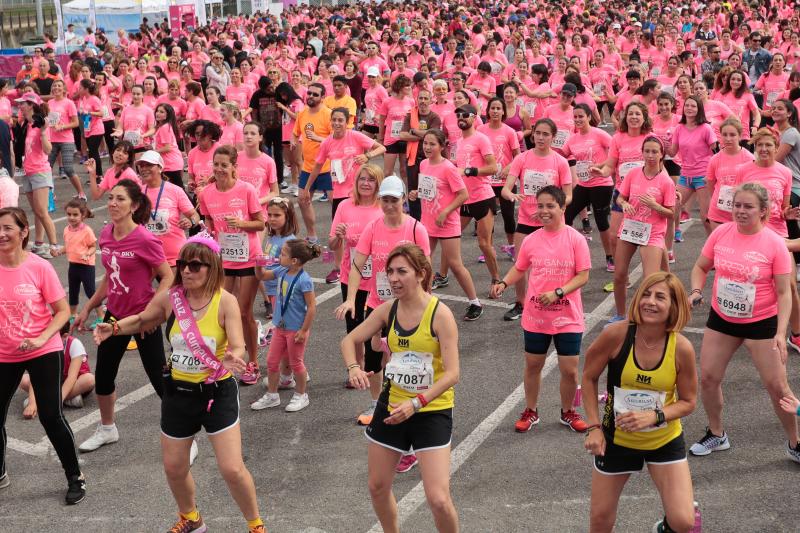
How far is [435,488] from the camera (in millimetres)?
5004

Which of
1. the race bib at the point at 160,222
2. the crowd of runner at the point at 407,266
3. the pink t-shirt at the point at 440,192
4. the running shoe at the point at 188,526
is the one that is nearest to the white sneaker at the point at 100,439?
the crowd of runner at the point at 407,266

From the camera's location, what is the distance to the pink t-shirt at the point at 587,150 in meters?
10.5

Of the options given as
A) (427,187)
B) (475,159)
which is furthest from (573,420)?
(475,159)

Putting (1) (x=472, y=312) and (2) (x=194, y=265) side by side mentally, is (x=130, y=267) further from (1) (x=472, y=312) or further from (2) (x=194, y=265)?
(1) (x=472, y=312)

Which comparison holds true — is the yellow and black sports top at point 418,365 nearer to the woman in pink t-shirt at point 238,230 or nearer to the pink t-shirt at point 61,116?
the woman in pink t-shirt at point 238,230

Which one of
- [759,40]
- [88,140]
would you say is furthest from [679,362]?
[759,40]

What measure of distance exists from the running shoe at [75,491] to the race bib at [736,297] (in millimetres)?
4309

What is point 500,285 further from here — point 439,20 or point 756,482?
point 439,20

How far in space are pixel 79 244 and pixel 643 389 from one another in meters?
6.22

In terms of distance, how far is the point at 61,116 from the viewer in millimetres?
15141

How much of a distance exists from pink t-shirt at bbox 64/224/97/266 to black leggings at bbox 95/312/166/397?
8.27 ft

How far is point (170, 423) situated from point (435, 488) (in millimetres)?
1574

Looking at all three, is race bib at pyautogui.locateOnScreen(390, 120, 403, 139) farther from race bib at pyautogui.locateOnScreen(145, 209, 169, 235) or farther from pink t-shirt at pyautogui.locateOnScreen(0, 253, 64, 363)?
pink t-shirt at pyautogui.locateOnScreen(0, 253, 64, 363)

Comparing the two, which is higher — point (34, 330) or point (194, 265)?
point (194, 265)
